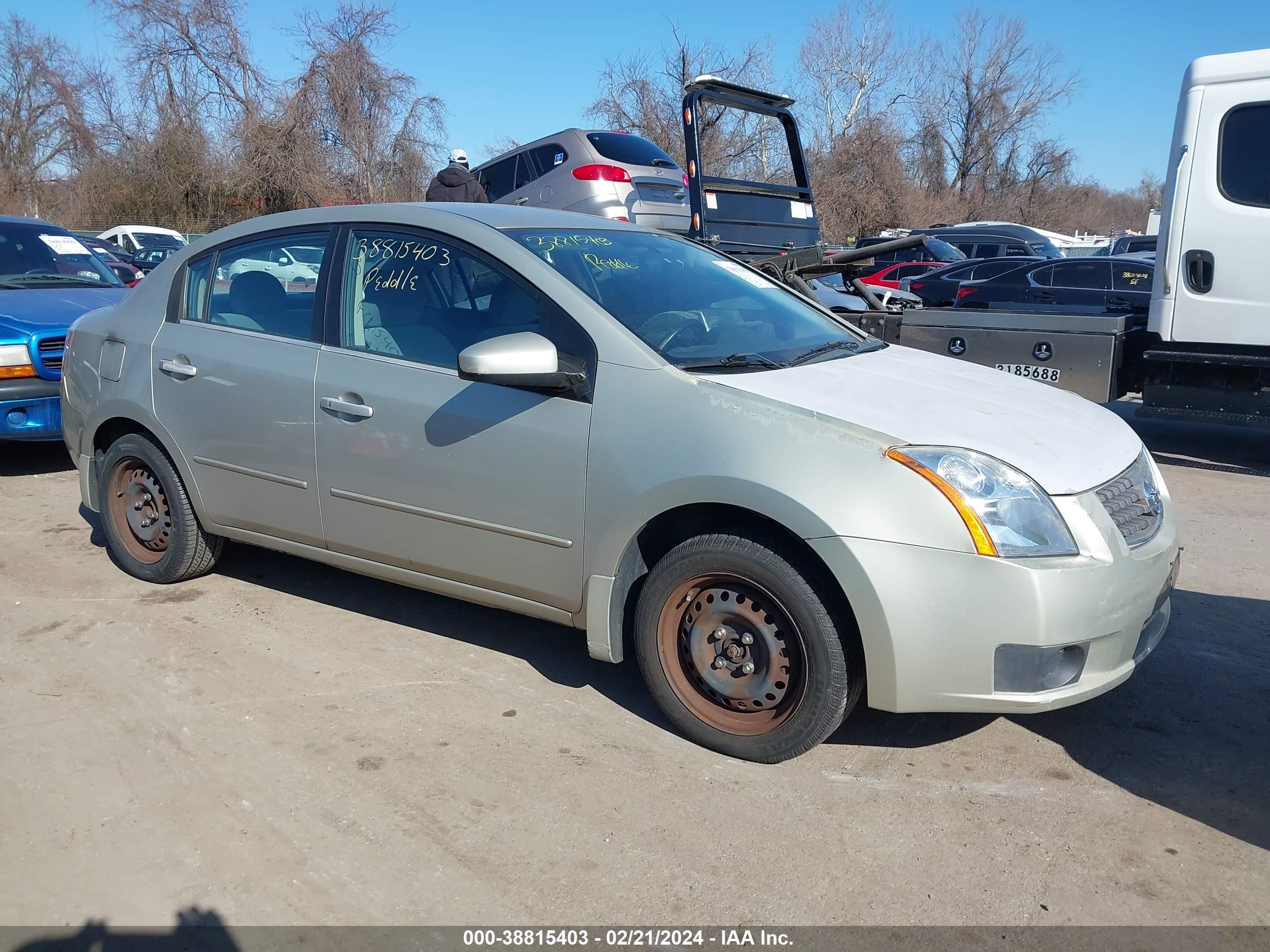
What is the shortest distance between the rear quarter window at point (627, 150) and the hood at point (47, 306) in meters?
4.76

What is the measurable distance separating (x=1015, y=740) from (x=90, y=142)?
4228cm

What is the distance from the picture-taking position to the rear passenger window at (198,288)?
15.4 feet

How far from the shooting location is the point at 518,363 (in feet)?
11.2

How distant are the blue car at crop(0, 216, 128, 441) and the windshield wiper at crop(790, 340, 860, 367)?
4145mm

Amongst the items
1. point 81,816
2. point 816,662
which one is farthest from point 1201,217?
point 81,816

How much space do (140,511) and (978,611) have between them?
3869mm

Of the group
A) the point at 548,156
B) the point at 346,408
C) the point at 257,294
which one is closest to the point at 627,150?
the point at 548,156

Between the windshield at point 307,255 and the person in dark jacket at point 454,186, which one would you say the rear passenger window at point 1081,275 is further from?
the windshield at point 307,255

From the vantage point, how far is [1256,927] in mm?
2594

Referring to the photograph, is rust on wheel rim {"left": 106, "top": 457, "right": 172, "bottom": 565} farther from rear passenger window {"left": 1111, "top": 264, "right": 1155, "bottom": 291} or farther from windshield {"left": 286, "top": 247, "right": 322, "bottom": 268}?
rear passenger window {"left": 1111, "top": 264, "right": 1155, "bottom": 291}

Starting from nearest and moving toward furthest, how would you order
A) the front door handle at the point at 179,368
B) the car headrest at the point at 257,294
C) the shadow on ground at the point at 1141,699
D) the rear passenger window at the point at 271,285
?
the shadow on ground at the point at 1141,699 < the rear passenger window at the point at 271,285 < the car headrest at the point at 257,294 < the front door handle at the point at 179,368

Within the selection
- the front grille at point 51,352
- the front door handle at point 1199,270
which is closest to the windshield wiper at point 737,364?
the front door handle at point 1199,270

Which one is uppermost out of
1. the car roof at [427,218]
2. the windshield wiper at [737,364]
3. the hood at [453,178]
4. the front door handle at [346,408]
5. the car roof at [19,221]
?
the hood at [453,178]

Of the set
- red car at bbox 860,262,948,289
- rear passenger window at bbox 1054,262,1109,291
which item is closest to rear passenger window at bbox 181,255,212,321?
rear passenger window at bbox 1054,262,1109,291
